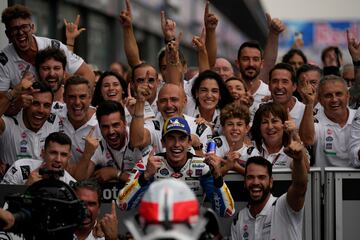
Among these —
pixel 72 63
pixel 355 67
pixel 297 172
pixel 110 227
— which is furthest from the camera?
pixel 355 67

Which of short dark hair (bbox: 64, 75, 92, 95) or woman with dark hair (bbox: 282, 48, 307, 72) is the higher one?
woman with dark hair (bbox: 282, 48, 307, 72)

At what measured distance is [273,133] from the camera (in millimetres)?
9836

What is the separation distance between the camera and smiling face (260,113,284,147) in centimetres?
984

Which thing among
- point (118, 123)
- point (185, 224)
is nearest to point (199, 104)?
point (118, 123)

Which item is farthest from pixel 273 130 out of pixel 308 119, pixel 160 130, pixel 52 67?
pixel 52 67

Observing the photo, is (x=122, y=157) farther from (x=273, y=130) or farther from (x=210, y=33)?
(x=210, y=33)

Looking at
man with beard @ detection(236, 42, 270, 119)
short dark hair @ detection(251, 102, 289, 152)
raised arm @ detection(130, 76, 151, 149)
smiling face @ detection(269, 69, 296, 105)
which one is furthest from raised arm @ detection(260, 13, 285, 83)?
raised arm @ detection(130, 76, 151, 149)

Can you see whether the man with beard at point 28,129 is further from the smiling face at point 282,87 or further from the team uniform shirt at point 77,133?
the smiling face at point 282,87

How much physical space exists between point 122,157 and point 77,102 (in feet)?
2.75

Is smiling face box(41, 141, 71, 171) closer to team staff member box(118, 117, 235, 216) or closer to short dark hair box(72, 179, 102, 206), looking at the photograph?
short dark hair box(72, 179, 102, 206)

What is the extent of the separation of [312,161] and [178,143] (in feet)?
6.44

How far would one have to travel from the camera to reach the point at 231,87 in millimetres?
11375

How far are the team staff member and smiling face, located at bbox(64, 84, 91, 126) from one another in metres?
1.67

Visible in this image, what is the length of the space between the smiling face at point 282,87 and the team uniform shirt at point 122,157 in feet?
5.87
